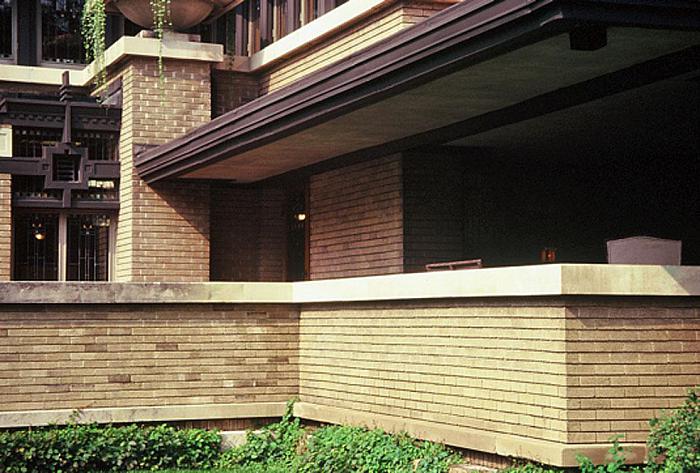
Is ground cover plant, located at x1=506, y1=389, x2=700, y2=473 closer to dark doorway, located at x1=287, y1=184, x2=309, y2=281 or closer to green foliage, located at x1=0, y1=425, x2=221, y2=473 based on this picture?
green foliage, located at x1=0, y1=425, x2=221, y2=473

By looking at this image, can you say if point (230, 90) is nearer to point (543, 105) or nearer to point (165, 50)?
point (165, 50)

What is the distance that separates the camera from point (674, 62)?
36.1ft

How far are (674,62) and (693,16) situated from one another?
153cm

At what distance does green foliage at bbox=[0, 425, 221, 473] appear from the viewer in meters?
13.4

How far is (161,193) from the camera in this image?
18.5 m

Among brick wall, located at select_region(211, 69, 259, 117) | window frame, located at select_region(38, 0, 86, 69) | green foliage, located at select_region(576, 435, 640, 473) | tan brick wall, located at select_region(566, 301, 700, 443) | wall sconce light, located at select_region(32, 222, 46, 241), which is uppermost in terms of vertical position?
window frame, located at select_region(38, 0, 86, 69)

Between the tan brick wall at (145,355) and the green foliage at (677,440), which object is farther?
the tan brick wall at (145,355)

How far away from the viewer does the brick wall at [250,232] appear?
19906 mm

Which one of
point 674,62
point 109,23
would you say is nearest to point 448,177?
point 674,62

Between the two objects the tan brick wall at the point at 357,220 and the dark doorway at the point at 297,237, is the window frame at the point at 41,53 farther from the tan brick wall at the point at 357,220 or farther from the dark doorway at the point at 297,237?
the tan brick wall at the point at 357,220

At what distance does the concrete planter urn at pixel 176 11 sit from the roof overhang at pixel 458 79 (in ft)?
9.68

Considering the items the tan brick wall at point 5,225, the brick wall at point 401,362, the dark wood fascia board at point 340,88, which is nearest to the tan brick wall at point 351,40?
the dark wood fascia board at point 340,88

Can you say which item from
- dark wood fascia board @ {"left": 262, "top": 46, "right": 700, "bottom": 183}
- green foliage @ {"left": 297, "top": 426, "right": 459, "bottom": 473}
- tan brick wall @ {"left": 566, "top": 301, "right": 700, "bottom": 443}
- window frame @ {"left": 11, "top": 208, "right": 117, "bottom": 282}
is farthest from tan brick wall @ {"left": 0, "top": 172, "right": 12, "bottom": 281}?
tan brick wall @ {"left": 566, "top": 301, "right": 700, "bottom": 443}

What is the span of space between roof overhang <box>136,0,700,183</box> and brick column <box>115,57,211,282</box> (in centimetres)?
165
